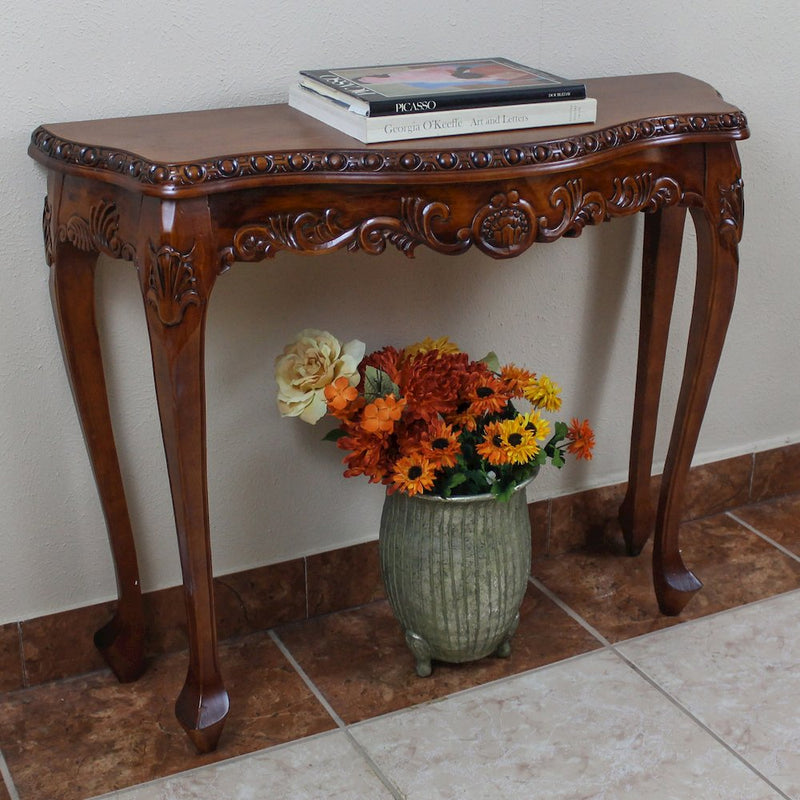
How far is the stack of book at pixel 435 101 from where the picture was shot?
50.2 inches

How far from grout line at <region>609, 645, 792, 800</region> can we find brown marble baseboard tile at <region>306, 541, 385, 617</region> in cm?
41

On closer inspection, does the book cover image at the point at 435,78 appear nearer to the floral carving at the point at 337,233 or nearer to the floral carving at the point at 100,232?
the floral carving at the point at 337,233

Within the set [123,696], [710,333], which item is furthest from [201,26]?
[123,696]

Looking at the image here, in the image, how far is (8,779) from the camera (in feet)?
4.83

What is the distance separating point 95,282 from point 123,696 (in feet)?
1.99

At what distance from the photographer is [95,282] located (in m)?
1.51

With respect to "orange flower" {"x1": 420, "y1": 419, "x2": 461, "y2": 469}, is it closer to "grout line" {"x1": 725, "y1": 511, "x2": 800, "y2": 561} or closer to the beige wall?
the beige wall

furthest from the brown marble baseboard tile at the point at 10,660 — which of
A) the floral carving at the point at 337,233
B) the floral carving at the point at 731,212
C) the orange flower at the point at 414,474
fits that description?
the floral carving at the point at 731,212

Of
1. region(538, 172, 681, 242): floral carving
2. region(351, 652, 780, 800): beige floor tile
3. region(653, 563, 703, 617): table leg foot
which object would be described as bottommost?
region(351, 652, 780, 800): beige floor tile

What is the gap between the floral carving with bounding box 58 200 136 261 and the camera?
1274 millimetres

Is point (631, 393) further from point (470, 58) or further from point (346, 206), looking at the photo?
point (346, 206)

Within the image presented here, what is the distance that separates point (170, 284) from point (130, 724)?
0.70 metres

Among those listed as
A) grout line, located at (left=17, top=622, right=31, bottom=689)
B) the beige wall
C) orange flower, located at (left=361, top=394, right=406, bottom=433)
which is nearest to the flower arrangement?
orange flower, located at (left=361, top=394, right=406, bottom=433)

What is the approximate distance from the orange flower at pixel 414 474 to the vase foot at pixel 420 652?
0.87 feet
